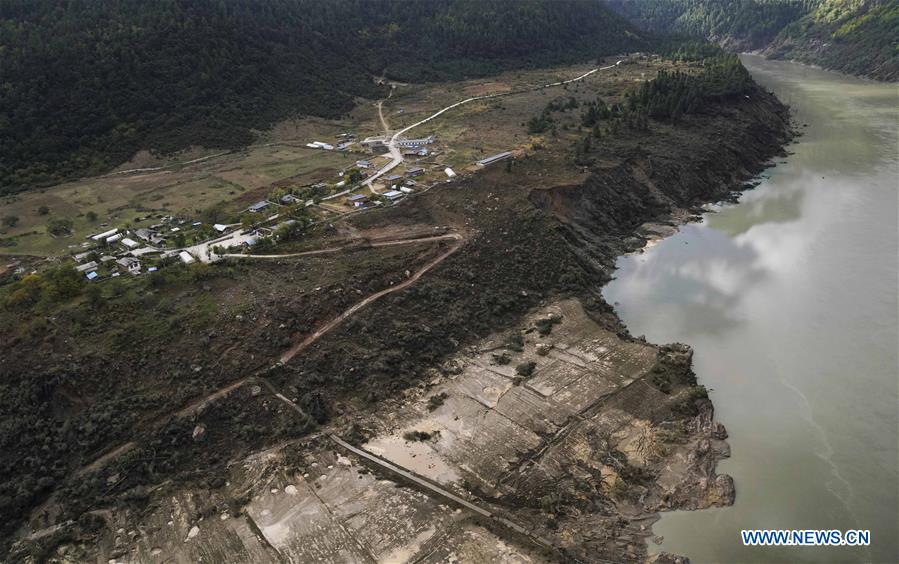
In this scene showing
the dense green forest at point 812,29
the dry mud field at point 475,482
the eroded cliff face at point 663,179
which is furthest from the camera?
the dense green forest at point 812,29

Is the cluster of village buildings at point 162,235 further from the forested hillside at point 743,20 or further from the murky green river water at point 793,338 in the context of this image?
the forested hillside at point 743,20

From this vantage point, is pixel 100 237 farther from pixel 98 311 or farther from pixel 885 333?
pixel 885 333

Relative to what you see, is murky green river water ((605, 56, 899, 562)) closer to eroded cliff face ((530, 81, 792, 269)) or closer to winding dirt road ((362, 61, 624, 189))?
eroded cliff face ((530, 81, 792, 269))

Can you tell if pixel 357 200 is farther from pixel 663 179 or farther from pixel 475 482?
pixel 663 179

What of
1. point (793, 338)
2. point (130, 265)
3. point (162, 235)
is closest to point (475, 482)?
point (793, 338)


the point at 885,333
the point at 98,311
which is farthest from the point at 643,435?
the point at 98,311

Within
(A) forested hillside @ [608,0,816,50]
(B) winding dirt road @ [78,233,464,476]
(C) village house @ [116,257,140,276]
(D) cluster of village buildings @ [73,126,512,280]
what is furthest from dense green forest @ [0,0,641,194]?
(A) forested hillside @ [608,0,816,50]

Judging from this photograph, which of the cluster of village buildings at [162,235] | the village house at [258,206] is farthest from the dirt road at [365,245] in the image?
the village house at [258,206]
